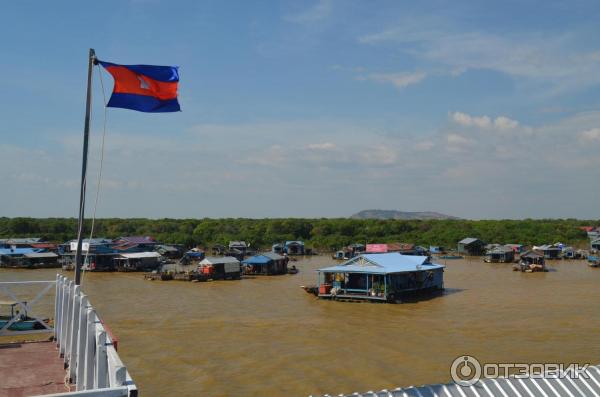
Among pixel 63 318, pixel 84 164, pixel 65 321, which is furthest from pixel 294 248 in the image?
pixel 84 164

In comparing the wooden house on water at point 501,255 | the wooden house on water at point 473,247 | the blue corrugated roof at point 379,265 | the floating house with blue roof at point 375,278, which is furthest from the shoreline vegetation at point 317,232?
the floating house with blue roof at point 375,278

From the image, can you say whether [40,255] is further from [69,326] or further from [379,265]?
[69,326]

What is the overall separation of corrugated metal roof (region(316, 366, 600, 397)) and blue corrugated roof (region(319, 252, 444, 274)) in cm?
2315

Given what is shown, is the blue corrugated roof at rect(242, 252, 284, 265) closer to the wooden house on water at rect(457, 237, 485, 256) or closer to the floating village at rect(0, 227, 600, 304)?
the floating village at rect(0, 227, 600, 304)

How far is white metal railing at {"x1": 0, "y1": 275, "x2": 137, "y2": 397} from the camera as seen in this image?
15.1 ft

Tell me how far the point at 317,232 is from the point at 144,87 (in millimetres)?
87522

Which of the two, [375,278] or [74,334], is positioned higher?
[74,334]

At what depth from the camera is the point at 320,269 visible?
33.6 meters

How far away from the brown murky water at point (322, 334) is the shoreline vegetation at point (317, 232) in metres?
43.1

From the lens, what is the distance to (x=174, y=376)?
16.5 metres

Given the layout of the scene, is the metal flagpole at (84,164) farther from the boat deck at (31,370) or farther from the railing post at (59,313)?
the railing post at (59,313)

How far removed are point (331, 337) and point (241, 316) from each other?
672 centimetres

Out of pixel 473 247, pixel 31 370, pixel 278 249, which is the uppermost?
pixel 473 247

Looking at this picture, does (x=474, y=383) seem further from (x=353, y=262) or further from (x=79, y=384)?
(x=353, y=262)
